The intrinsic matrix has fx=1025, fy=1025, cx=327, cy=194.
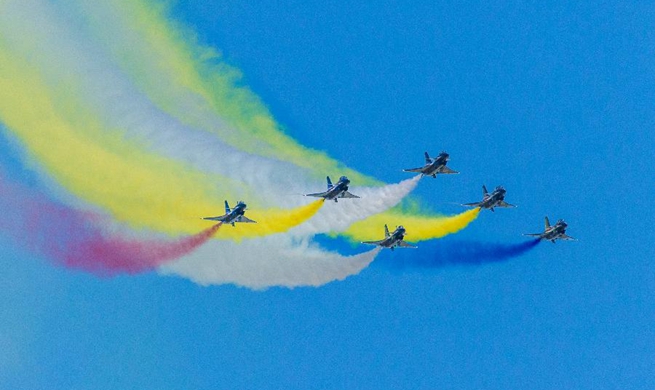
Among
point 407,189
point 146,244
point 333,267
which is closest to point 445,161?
point 407,189

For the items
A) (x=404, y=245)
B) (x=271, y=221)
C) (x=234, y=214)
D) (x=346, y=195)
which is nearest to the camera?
(x=234, y=214)

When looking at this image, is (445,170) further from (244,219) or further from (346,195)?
(244,219)

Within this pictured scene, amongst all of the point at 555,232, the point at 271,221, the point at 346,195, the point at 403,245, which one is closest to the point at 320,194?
the point at 346,195

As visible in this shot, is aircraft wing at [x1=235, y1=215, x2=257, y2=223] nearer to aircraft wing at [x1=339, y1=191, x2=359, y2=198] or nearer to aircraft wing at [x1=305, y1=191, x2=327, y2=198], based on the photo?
aircraft wing at [x1=305, y1=191, x2=327, y2=198]

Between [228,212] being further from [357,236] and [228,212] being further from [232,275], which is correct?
[357,236]

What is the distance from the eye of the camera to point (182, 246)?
63.5m

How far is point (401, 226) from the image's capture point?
66812mm

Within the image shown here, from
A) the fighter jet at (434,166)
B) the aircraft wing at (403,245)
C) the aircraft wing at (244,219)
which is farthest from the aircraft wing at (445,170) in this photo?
the aircraft wing at (244,219)

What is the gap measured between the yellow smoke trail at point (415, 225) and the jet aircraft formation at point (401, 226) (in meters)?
1.99

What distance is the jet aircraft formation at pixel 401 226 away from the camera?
63.9 m

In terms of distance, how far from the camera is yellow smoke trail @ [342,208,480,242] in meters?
69.9

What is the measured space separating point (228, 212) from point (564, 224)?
77.7 feet

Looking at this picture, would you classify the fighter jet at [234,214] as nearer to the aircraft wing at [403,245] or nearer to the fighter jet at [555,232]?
the aircraft wing at [403,245]

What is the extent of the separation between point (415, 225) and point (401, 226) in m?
4.07
